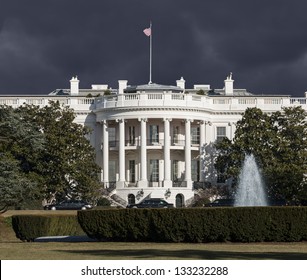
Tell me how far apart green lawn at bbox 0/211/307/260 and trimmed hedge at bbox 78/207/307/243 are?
80cm

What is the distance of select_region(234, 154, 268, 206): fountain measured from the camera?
61434mm

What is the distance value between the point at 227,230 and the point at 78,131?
43.7m

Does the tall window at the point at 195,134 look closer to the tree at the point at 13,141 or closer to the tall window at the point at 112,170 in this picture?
the tall window at the point at 112,170

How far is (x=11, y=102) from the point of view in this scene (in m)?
88.3

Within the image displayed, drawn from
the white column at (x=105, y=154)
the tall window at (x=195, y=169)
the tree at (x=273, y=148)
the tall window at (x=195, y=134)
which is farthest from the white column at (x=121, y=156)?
the tree at (x=273, y=148)

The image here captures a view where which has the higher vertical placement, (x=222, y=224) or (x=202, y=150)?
(x=202, y=150)

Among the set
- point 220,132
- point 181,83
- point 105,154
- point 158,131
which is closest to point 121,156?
point 105,154

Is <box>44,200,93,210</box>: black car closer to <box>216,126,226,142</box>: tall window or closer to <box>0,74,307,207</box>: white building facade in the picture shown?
<box>0,74,307,207</box>: white building facade

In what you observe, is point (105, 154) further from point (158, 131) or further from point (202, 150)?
point (202, 150)

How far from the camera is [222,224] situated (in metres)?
33.7

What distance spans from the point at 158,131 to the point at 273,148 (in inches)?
545

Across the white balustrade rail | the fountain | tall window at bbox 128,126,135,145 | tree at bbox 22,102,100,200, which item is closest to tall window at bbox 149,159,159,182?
tall window at bbox 128,126,135,145

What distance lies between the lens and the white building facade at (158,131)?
3268 inches
